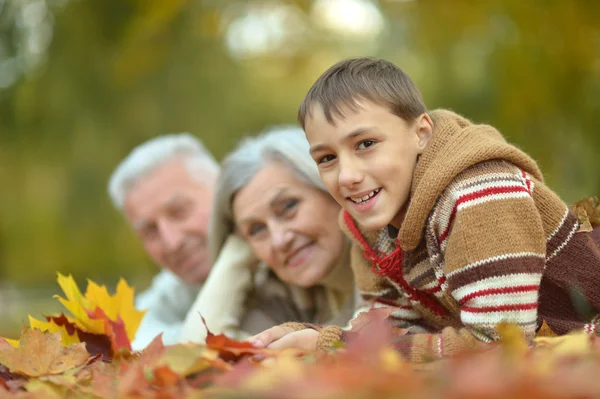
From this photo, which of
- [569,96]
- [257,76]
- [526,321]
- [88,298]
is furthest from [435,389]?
[257,76]

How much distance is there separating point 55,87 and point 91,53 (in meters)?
0.53

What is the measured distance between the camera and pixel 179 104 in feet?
22.1

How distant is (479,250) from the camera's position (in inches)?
→ 49.9

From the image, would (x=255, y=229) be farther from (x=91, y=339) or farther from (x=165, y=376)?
(x=165, y=376)

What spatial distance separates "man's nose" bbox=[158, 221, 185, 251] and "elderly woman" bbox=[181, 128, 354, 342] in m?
0.52

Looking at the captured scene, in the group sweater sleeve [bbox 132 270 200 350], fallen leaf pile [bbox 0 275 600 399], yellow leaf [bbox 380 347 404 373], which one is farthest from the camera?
sweater sleeve [bbox 132 270 200 350]

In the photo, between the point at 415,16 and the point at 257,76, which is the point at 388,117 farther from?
the point at 257,76

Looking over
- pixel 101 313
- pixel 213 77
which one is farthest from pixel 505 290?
pixel 213 77

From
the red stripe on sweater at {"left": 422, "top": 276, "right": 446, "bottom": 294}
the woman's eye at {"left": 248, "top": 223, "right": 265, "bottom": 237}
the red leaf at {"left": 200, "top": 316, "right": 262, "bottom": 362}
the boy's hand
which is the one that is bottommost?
the red leaf at {"left": 200, "top": 316, "right": 262, "bottom": 362}

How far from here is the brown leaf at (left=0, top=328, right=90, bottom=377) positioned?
1.04m

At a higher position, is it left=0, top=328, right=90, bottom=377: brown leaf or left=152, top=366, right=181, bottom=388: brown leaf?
left=0, top=328, right=90, bottom=377: brown leaf

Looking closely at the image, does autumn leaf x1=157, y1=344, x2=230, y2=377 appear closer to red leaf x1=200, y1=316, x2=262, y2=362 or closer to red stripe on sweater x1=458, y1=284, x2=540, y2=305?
red leaf x1=200, y1=316, x2=262, y2=362

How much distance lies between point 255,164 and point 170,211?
885mm

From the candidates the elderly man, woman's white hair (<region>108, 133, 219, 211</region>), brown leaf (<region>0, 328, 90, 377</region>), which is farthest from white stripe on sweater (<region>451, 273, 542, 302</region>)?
woman's white hair (<region>108, 133, 219, 211</region>)
